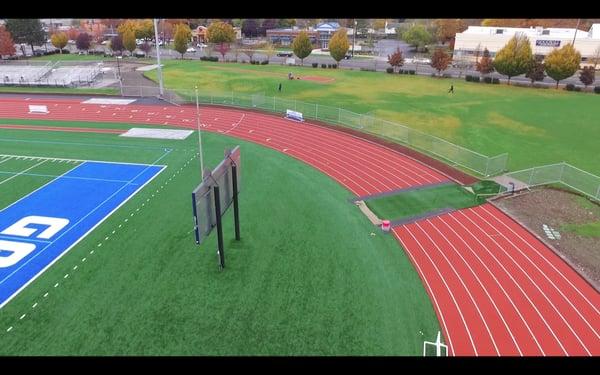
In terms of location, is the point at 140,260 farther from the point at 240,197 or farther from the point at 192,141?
the point at 192,141

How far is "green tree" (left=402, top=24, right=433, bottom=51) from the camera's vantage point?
95750 mm

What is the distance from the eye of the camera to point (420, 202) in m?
23.1

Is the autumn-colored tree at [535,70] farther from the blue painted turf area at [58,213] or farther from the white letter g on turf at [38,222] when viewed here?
the white letter g on turf at [38,222]

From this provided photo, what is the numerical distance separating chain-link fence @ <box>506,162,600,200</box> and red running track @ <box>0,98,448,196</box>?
4.59 m

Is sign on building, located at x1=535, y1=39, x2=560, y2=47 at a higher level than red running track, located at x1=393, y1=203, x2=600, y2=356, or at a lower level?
higher

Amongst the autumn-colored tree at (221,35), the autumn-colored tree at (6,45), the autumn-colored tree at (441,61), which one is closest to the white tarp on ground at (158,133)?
the autumn-colored tree at (441,61)

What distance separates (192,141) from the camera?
32.8 m

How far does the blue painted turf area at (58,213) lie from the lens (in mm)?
17266

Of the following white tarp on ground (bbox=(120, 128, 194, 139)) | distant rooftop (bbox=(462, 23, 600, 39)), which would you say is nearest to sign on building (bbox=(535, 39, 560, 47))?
distant rooftop (bbox=(462, 23, 600, 39))

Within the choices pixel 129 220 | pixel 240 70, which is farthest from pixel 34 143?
pixel 240 70

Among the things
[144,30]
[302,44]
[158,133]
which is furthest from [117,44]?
[158,133]

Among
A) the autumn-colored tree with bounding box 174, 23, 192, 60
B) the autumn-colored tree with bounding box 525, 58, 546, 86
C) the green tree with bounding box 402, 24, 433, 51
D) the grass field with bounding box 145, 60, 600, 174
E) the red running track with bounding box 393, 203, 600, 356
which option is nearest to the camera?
the red running track with bounding box 393, 203, 600, 356

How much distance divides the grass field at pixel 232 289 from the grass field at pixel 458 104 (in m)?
15.9

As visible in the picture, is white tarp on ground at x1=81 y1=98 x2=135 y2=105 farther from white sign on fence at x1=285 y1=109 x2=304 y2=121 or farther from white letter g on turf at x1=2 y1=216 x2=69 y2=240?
white letter g on turf at x1=2 y1=216 x2=69 y2=240
